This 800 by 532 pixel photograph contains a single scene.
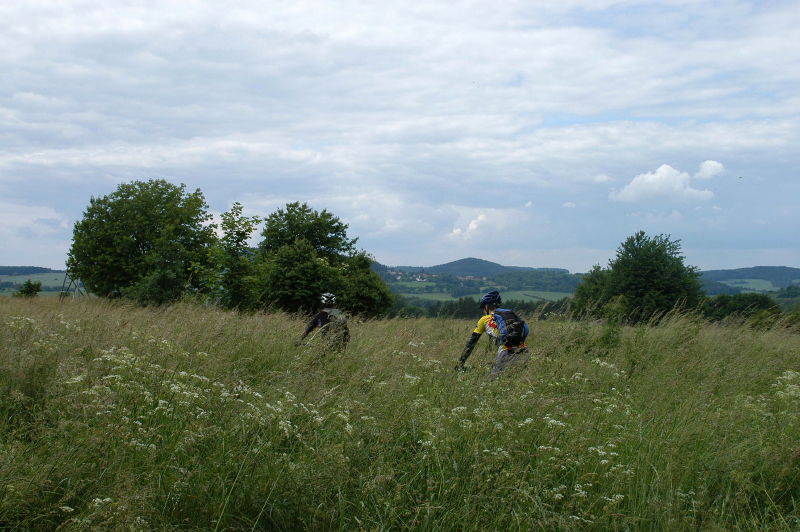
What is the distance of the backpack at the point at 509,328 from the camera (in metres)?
8.36

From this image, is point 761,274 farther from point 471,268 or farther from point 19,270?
point 19,270

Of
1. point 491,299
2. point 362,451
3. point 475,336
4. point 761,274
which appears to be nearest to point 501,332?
point 475,336

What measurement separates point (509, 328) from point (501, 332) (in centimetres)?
13

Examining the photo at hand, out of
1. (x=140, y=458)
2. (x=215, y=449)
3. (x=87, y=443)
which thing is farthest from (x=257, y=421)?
(x=87, y=443)

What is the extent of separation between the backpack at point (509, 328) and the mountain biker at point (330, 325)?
2.15m

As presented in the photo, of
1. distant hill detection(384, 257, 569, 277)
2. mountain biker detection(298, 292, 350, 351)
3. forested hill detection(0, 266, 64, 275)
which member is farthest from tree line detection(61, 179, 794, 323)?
distant hill detection(384, 257, 569, 277)

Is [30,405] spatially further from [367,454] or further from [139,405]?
[367,454]

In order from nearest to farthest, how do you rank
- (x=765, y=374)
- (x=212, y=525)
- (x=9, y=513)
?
(x=9, y=513) < (x=212, y=525) < (x=765, y=374)

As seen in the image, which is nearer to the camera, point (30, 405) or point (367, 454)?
point (367, 454)

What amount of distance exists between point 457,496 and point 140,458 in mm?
2064

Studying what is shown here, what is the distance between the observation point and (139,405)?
4.70 metres

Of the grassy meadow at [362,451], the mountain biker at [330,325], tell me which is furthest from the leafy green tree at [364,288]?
the grassy meadow at [362,451]

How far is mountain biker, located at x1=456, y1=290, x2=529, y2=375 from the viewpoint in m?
8.23

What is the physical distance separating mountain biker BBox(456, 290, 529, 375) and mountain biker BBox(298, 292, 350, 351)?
1.77 meters
